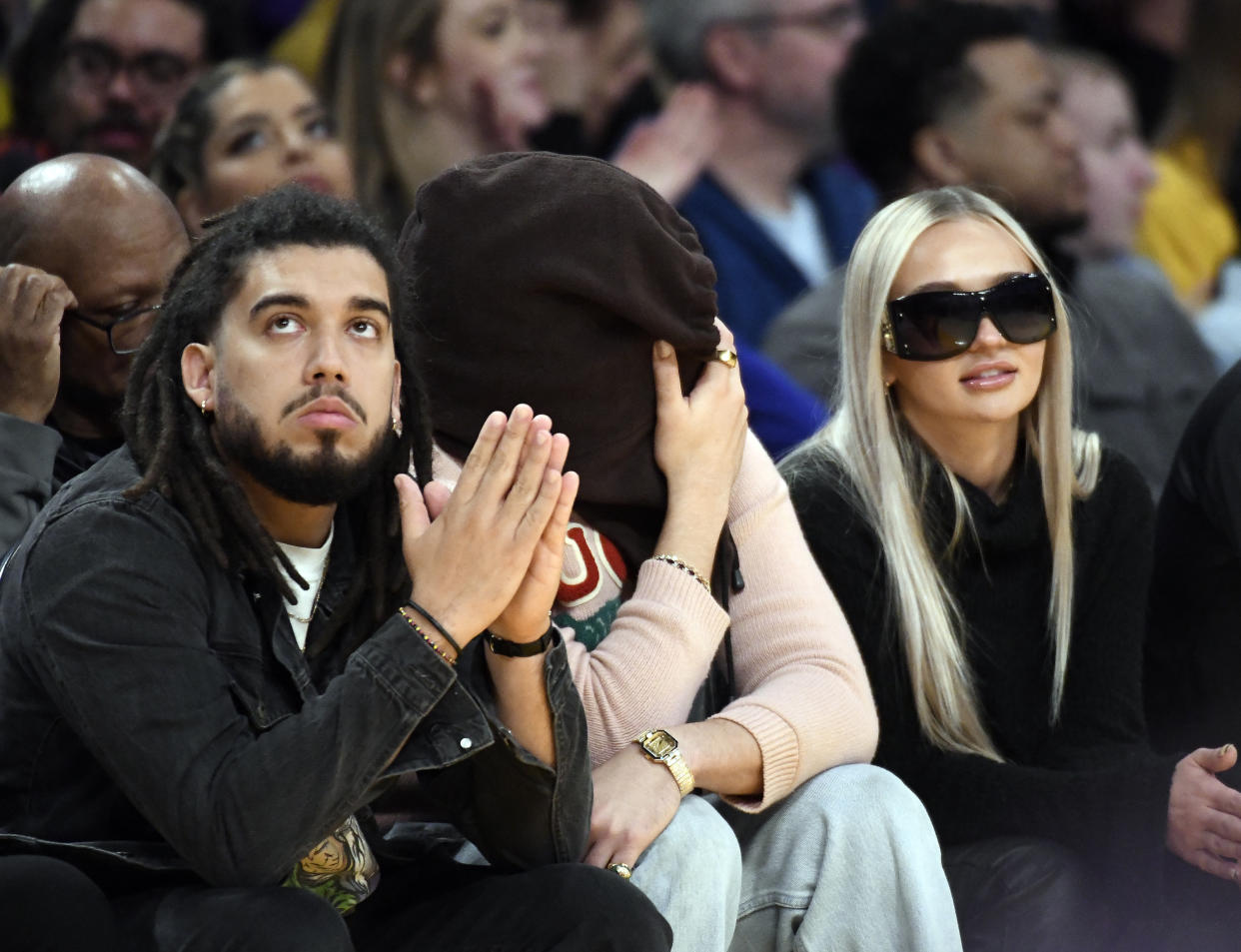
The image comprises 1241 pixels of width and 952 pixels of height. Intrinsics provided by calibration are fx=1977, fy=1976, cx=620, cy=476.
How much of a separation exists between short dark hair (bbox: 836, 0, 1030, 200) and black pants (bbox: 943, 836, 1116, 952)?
2382 mm

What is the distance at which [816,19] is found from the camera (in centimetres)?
561

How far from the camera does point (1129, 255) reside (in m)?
5.84

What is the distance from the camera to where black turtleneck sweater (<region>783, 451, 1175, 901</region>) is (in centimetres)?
301

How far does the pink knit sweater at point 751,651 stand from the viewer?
271 cm

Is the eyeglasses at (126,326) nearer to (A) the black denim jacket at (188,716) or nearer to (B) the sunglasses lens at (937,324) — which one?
(A) the black denim jacket at (188,716)

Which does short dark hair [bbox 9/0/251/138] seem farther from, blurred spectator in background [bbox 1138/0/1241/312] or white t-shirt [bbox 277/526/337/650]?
blurred spectator in background [bbox 1138/0/1241/312]

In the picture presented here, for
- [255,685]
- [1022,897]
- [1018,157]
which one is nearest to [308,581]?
[255,685]

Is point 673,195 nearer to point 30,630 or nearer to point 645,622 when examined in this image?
point 645,622

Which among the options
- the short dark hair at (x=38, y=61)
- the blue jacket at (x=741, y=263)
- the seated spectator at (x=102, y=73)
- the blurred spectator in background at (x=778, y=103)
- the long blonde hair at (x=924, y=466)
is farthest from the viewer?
the blurred spectator in background at (x=778, y=103)

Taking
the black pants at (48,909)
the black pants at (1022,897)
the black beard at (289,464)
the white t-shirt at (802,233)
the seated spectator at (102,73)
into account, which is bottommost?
the white t-shirt at (802,233)

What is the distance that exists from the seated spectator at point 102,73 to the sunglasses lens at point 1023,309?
2098mm

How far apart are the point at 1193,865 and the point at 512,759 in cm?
122

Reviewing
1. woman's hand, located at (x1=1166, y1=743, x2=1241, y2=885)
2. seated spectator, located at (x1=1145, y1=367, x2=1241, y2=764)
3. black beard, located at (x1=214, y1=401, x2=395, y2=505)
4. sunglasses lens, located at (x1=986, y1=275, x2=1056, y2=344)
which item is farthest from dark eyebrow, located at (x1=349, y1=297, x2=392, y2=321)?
seated spectator, located at (x1=1145, y1=367, x2=1241, y2=764)

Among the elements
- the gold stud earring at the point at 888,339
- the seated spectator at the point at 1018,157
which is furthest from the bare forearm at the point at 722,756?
the seated spectator at the point at 1018,157
